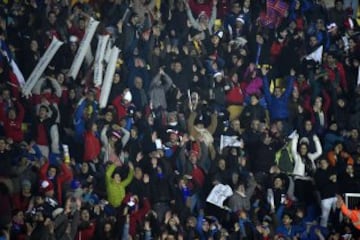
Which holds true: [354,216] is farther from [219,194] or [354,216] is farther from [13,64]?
[13,64]

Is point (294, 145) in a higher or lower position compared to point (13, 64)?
lower

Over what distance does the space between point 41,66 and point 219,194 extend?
4.01 metres

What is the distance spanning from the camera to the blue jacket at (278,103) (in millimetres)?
17031

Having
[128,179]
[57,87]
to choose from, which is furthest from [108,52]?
[128,179]

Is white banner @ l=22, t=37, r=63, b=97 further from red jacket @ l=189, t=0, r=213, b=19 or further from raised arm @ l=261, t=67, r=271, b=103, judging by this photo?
raised arm @ l=261, t=67, r=271, b=103

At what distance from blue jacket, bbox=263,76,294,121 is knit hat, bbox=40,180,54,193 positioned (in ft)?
15.6

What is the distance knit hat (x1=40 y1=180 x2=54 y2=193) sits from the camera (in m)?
14.5

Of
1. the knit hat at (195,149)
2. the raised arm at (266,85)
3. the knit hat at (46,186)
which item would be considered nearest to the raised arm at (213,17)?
the raised arm at (266,85)

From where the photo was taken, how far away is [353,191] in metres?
16.1

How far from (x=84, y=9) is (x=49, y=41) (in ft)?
4.23

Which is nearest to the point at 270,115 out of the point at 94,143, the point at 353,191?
the point at 353,191

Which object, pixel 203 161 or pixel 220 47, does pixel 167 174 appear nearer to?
pixel 203 161

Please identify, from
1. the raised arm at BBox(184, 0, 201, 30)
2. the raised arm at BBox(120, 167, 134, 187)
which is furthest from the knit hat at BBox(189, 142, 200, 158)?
the raised arm at BBox(184, 0, 201, 30)

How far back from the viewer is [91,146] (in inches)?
613
